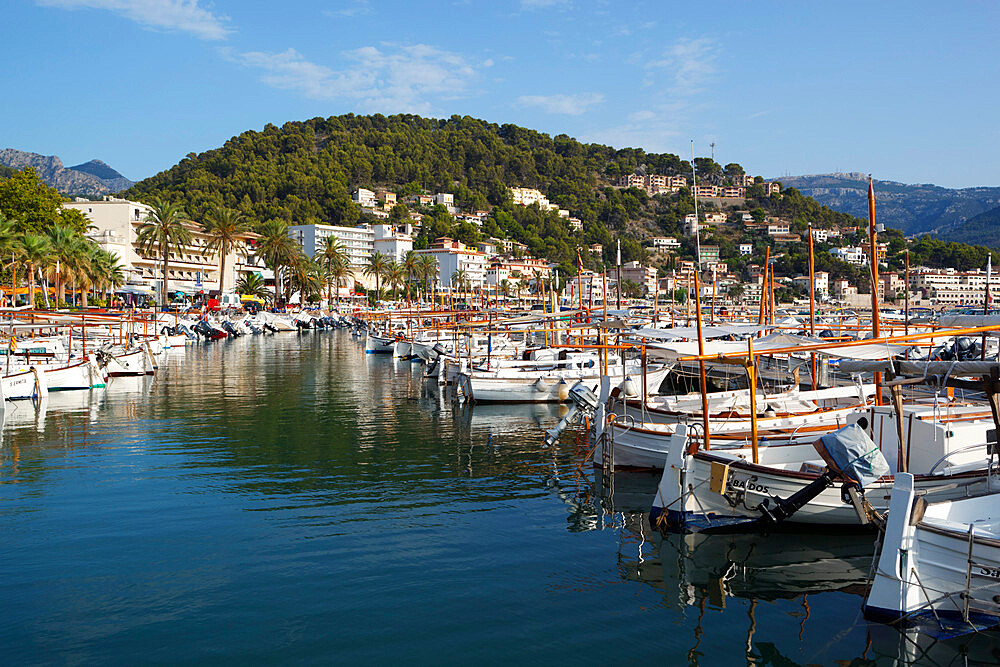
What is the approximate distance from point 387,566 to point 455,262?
156 meters

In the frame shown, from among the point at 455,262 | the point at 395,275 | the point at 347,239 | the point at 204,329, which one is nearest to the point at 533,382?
the point at 204,329

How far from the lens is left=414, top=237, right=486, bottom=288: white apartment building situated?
168 m

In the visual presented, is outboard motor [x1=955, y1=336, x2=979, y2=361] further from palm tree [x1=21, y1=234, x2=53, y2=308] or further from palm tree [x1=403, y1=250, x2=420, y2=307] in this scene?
palm tree [x1=403, y1=250, x2=420, y2=307]

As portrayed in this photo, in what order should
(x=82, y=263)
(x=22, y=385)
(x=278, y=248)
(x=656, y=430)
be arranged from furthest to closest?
(x=278, y=248) → (x=82, y=263) → (x=22, y=385) → (x=656, y=430)

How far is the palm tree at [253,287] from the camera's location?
358 feet

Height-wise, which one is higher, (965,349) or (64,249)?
(64,249)

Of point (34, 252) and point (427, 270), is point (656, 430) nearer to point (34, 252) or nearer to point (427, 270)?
point (34, 252)

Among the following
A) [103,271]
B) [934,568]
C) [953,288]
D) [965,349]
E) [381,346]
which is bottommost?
[934,568]

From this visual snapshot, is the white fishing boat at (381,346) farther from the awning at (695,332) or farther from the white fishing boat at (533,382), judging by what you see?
the awning at (695,332)

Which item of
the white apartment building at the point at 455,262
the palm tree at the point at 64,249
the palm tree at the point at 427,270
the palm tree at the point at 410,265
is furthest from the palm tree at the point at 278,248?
the white apartment building at the point at 455,262

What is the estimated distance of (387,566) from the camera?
12852 mm

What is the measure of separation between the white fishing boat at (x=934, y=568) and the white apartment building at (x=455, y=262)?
6092 inches

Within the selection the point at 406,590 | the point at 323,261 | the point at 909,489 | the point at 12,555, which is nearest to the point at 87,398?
the point at 12,555

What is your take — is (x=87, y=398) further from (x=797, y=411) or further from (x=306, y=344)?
(x=306, y=344)
